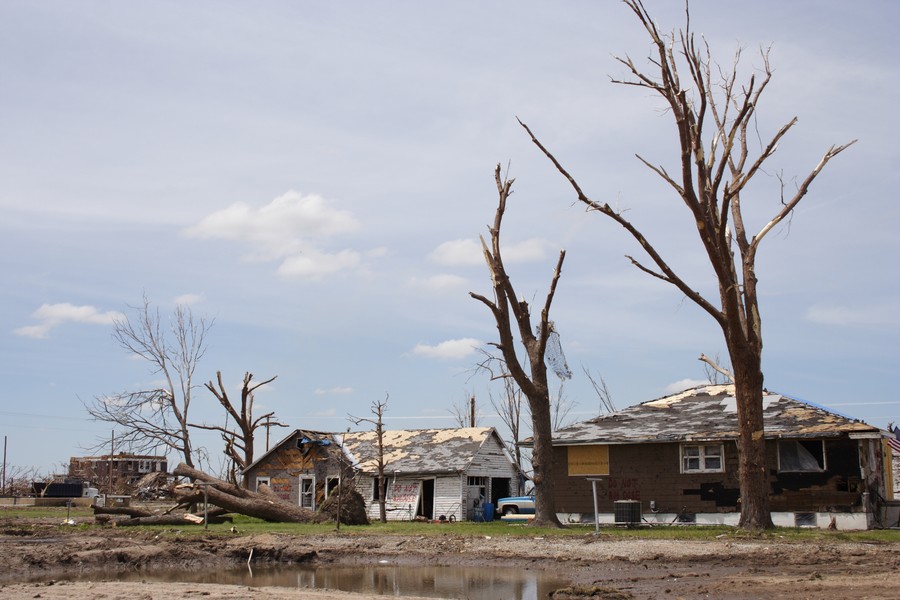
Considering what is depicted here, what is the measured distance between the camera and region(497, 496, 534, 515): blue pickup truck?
35562 millimetres

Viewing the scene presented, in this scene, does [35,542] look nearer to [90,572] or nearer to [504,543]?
[90,572]

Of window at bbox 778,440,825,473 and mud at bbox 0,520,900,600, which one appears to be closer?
mud at bbox 0,520,900,600

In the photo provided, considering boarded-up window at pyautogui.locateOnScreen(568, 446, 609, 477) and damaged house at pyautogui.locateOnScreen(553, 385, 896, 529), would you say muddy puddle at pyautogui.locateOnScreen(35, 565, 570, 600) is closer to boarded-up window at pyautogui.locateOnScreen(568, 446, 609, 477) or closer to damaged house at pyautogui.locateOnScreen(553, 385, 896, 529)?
damaged house at pyautogui.locateOnScreen(553, 385, 896, 529)

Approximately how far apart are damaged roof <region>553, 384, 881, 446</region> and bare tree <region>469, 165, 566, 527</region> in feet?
11.7

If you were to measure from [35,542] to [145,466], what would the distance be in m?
62.2

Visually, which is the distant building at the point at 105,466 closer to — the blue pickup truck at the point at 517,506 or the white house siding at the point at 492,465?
the white house siding at the point at 492,465

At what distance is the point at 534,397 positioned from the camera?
26531mm

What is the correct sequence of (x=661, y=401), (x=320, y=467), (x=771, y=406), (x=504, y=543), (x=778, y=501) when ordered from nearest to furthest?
(x=504, y=543)
(x=778, y=501)
(x=771, y=406)
(x=661, y=401)
(x=320, y=467)

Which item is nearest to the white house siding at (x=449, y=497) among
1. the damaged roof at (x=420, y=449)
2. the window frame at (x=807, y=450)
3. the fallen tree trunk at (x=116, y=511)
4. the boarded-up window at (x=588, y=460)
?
the damaged roof at (x=420, y=449)

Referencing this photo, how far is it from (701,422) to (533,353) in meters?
6.36

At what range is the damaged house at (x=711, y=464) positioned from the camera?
25547mm

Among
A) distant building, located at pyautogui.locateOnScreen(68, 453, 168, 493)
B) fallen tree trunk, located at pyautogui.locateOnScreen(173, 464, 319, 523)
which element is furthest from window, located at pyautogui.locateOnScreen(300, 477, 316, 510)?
distant building, located at pyautogui.locateOnScreen(68, 453, 168, 493)

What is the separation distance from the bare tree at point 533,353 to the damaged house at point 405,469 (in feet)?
33.9

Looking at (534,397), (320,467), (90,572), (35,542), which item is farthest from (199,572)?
(320,467)
